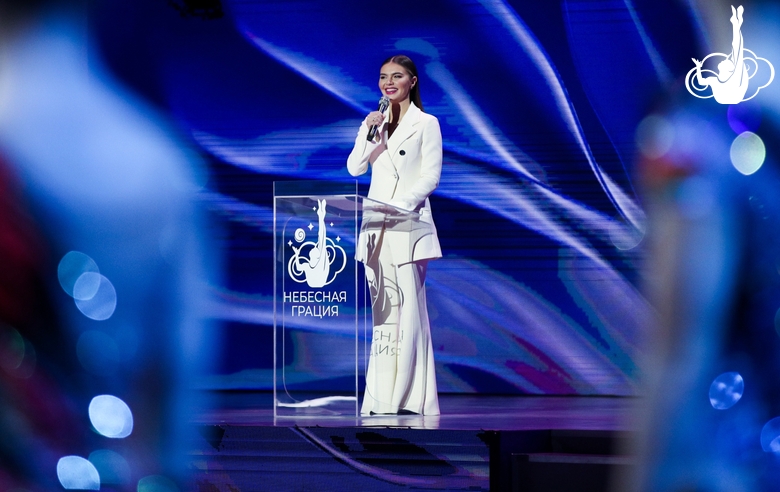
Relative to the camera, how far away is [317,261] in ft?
12.3

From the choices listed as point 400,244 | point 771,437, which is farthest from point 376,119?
point 771,437

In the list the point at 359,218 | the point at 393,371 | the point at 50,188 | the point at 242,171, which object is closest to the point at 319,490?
the point at 393,371

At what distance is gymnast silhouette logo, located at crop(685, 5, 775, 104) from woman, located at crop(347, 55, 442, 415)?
6.38 feet

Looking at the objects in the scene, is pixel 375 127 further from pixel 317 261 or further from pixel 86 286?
pixel 86 286

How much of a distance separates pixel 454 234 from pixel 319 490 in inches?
102

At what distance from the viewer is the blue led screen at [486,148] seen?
566cm

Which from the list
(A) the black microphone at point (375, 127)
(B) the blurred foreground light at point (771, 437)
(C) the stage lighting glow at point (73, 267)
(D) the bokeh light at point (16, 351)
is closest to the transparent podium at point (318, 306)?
(A) the black microphone at point (375, 127)

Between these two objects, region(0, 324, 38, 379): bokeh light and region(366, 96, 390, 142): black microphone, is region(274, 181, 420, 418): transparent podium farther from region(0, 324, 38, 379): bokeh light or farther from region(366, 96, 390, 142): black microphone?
region(0, 324, 38, 379): bokeh light

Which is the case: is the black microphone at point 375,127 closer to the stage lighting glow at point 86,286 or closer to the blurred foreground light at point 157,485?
the blurred foreground light at point 157,485

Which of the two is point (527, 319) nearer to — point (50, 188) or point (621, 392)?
point (621, 392)

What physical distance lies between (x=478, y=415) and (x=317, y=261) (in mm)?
1093

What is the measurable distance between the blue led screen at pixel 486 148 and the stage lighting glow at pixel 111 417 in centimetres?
133

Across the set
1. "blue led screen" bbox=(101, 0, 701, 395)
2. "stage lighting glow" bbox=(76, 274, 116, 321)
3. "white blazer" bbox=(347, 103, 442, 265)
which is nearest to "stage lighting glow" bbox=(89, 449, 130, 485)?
"white blazer" bbox=(347, 103, 442, 265)

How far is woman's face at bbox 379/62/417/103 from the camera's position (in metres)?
4.15
